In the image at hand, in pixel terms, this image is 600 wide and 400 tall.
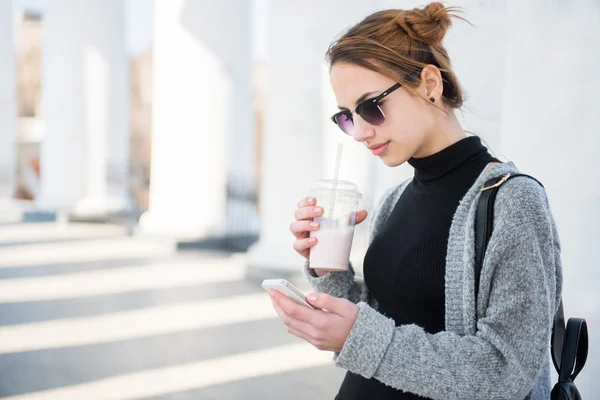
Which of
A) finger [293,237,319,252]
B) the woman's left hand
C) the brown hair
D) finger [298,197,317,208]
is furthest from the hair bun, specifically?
the woman's left hand

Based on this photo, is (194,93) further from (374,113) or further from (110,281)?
(374,113)

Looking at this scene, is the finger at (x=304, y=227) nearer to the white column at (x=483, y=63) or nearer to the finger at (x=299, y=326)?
the finger at (x=299, y=326)

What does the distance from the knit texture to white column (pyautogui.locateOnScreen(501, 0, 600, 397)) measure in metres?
1.65

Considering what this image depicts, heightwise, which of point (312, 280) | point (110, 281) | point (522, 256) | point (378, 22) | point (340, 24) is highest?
point (340, 24)

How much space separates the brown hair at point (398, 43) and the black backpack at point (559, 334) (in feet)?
1.59

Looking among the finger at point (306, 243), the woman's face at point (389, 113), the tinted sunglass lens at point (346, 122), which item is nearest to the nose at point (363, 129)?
the woman's face at point (389, 113)

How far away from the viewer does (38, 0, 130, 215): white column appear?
1895cm

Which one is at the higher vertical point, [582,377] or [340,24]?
[340,24]

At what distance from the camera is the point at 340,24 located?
9.73 m

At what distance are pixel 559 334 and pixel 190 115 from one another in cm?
1250

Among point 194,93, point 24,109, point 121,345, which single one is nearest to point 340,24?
point 194,93

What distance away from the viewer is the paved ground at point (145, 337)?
17.6 feet

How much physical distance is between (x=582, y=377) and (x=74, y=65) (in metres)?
18.8

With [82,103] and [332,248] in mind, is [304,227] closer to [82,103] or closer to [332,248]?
[332,248]
